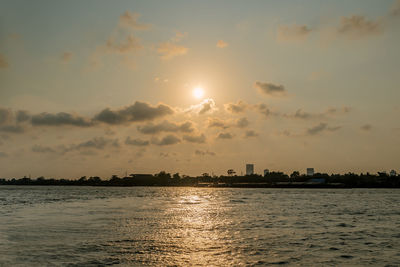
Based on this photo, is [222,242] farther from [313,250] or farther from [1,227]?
[1,227]

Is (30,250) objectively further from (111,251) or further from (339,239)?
(339,239)

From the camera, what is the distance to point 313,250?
98.4 ft

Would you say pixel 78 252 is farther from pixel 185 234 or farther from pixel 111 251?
pixel 185 234

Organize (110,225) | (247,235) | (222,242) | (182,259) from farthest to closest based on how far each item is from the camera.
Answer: (110,225) < (247,235) < (222,242) < (182,259)

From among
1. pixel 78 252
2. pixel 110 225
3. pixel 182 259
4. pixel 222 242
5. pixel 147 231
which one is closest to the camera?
pixel 182 259

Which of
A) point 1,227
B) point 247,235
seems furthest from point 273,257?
point 1,227

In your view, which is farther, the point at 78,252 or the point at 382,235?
the point at 382,235

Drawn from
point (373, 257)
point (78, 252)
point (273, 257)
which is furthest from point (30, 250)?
point (373, 257)

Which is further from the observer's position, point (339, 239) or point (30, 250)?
point (339, 239)

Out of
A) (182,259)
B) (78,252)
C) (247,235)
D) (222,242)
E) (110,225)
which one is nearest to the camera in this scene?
(182,259)

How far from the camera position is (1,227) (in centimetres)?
4441

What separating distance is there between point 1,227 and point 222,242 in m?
27.6

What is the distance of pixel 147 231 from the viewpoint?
42062 mm

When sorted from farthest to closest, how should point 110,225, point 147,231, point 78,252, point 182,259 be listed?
point 110,225 < point 147,231 < point 78,252 < point 182,259
